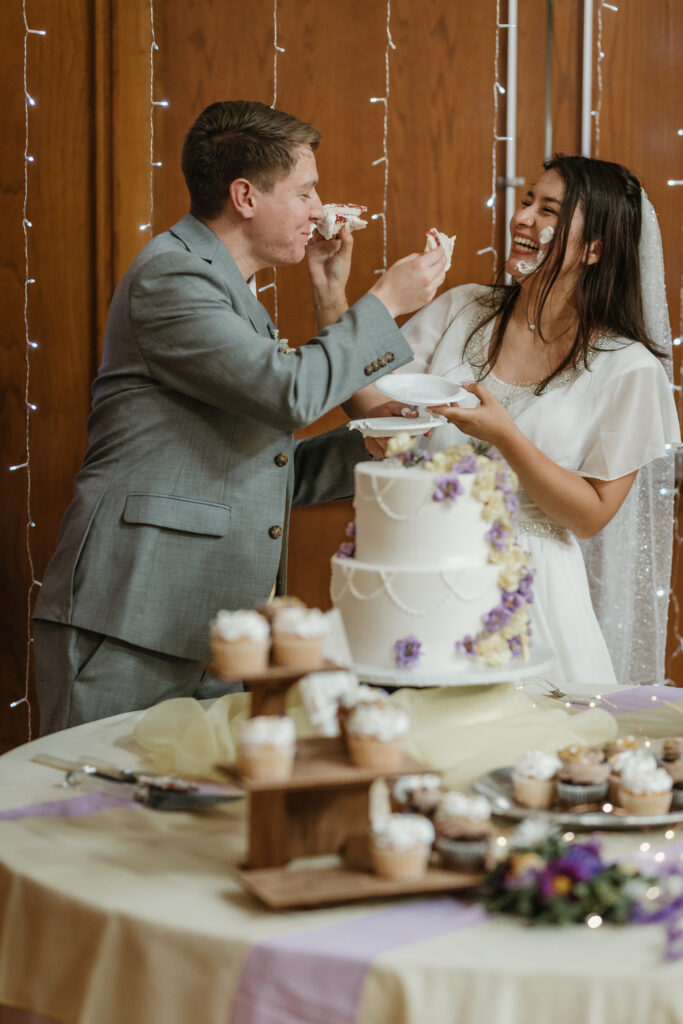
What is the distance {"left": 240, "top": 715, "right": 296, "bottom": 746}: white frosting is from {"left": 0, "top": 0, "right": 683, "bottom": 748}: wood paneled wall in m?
2.20

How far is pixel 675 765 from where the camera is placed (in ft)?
4.56

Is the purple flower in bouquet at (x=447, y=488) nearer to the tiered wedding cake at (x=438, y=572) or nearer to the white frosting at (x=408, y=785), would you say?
the tiered wedding cake at (x=438, y=572)

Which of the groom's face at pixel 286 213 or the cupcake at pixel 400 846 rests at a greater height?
the groom's face at pixel 286 213

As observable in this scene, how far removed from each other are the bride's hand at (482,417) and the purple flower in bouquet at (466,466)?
519 mm

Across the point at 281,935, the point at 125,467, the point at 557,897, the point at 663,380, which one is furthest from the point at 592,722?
the point at 663,380

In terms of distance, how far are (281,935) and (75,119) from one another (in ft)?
8.81

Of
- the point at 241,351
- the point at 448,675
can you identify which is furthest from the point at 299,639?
the point at 241,351

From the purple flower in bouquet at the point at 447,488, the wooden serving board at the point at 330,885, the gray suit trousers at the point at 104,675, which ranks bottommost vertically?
the gray suit trousers at the point at 104,675

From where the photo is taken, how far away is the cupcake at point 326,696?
124cm

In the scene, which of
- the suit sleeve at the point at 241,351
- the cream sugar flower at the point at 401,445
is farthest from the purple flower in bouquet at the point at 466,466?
the suit sleeve at the point at 241,351

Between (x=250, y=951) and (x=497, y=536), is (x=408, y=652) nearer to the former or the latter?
(x=497, y=536)

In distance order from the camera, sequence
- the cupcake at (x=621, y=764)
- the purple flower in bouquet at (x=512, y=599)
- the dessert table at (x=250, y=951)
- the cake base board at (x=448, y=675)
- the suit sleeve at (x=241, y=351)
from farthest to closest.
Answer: the suit sleeve at (x=241, y=351), the purple flower in bouquet at (x=512, y=599), the cake base board at (x=448, y=675), the cupcake at (x=621, y=764), the dessert table at (x=250, y=951)

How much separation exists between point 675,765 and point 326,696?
0.46 meters

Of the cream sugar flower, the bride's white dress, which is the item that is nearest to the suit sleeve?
the cream sugar flower
